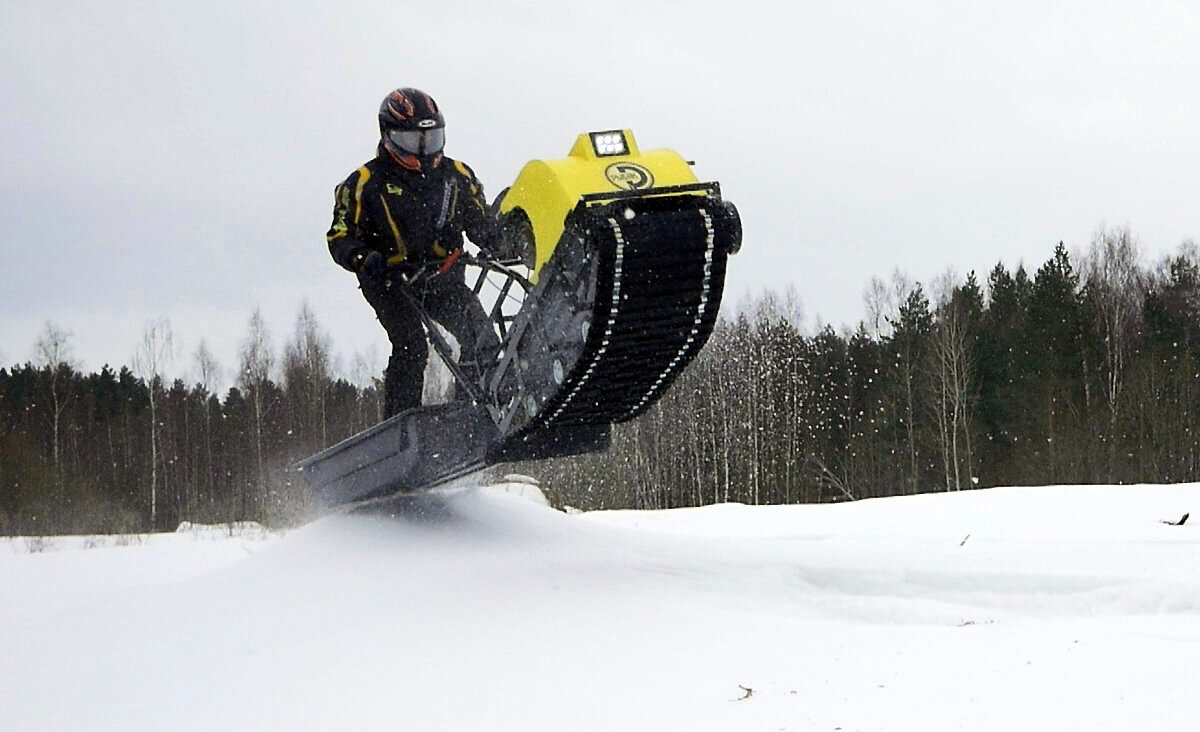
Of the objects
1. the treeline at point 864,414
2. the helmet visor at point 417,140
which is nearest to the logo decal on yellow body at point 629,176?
the helmet visor at point 417,140

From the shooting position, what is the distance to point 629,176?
17.0ft

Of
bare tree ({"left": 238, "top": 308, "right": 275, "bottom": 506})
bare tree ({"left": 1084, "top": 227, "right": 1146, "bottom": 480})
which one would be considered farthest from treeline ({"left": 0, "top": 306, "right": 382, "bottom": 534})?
bare tree ({"left": 1084, "top": 227, "right": 1146, "bottom": 480})

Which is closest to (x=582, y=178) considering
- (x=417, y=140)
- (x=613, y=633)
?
(x=417, y=140)

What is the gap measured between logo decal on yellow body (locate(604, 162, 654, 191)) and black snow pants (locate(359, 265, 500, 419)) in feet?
4.00

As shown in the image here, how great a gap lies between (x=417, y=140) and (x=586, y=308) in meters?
1.57

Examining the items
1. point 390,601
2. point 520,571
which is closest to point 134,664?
point 390,601

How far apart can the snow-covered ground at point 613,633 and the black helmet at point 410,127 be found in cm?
197

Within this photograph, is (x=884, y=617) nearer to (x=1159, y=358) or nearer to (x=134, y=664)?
(x=134, y=664)

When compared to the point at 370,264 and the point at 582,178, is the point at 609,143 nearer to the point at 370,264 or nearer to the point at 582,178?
the point at 582,178

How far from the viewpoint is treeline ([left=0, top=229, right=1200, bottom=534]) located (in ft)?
94.8

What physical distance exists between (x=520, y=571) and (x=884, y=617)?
1.72 m

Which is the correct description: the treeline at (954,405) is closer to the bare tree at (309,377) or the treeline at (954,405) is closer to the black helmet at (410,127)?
the bare tree at (309,377)

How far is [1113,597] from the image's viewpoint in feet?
14.0

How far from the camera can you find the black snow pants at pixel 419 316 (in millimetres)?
6066
